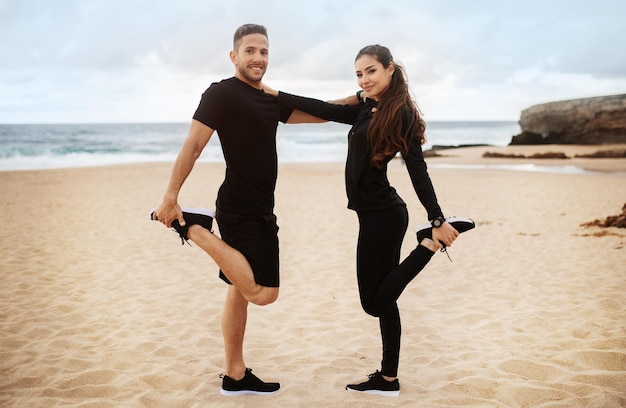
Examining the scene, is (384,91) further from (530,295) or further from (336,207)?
(336,207)

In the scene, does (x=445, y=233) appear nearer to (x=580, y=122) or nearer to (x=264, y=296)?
(x=264, y=296)

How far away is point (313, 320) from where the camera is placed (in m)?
4.77

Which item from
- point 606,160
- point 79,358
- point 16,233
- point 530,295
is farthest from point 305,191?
point 606,160

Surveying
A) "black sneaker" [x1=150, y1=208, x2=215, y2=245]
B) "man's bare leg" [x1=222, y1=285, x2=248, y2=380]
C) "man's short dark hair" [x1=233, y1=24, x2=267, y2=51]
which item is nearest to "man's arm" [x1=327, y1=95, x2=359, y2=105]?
"man's short dark hair" [x1=233, y1=24, x2=267, y2=51]

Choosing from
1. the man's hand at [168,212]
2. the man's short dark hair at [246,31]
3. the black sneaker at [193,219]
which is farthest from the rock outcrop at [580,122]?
the man's hand at [168,212]

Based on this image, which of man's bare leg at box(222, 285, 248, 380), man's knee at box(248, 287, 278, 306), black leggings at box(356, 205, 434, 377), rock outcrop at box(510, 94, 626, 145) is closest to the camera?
black leggings at box(356, 205, 434, 377)

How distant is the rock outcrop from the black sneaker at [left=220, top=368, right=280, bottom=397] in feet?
111

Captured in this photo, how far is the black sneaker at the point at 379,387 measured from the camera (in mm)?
3221

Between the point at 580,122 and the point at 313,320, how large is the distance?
109ft

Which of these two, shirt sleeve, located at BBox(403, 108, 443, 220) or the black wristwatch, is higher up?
shirt sleeve, located at BBox(403, 108, 443, 220)

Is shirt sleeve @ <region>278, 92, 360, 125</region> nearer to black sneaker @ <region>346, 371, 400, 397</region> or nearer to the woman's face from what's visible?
the woman's face

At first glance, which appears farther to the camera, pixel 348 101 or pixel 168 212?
pixel 348 101

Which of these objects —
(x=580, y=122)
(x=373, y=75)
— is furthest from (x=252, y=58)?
(x=580, y=122)

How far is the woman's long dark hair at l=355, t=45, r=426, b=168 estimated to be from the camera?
2.78 m
